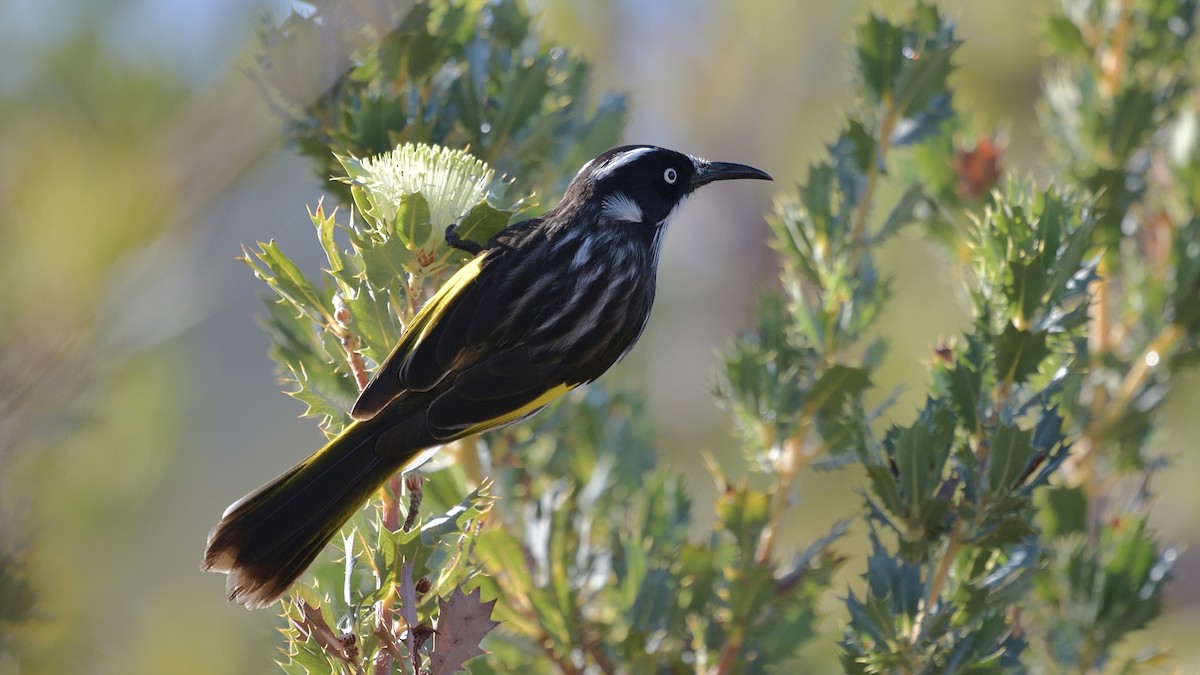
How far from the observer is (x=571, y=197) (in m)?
2.49

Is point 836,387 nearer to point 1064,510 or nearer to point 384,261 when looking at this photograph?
point 1064,510

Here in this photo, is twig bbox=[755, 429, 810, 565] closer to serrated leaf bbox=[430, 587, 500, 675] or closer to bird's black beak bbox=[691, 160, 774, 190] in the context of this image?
bird's black beak bbox=[691, 160, 774, 190]

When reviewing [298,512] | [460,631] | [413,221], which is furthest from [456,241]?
[460,631]

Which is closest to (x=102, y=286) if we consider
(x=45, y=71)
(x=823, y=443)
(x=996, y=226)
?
(x=823, y=443)

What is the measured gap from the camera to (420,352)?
1960 millimetres

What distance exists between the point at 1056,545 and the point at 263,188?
9.98 feet

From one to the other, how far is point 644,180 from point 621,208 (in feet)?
0.56

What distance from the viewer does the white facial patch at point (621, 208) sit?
2.50m

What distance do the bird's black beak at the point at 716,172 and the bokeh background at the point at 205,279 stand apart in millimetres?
241

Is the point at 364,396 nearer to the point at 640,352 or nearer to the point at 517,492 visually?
the point at 517,492

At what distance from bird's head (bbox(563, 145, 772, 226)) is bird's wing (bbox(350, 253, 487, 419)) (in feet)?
1.49

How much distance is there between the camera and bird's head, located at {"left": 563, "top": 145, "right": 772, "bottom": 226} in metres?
2.50

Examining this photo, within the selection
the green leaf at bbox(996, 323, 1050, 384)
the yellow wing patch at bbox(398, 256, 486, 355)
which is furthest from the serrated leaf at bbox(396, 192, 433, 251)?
the green leaf at bbox(996, 323, 1050, 384)

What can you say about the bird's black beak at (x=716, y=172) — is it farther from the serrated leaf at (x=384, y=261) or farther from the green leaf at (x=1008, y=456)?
the serrated leaf at (x=384, y=261)
